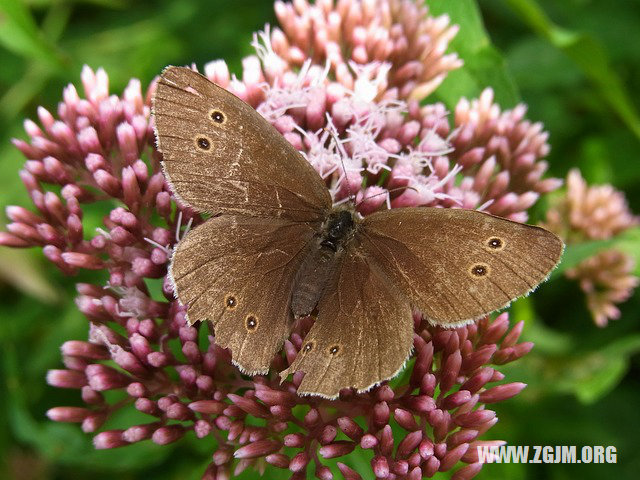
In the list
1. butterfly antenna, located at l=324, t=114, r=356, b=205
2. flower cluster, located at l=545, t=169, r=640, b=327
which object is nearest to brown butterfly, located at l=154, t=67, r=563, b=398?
butterfly antenna, located at l=324, t=114, r=356, b=205

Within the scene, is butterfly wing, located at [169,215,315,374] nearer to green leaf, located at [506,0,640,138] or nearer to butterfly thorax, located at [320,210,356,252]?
butterfly thorax, located at [320,210,356,252]

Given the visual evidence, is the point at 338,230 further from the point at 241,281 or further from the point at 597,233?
the point at 597,233

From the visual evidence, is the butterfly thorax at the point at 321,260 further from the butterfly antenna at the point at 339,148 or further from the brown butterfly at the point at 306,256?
the butterfly antenna at the point at 339,148

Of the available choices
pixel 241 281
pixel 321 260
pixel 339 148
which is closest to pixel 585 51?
pixel 339 148

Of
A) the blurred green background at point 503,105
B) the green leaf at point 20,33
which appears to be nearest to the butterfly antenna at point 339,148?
the blurred green background at point 503,105

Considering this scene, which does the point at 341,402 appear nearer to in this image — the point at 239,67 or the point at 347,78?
the point at 347,78
